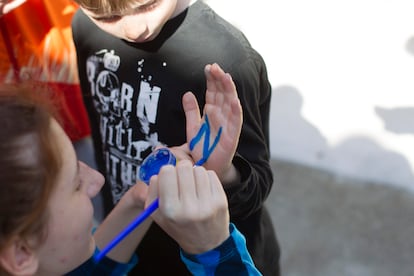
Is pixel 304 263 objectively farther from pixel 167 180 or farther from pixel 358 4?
pixel 167 180

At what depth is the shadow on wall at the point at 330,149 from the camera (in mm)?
2080

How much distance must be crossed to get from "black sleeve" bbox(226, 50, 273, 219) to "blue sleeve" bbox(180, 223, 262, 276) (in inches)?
4.7

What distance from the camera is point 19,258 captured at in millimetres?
804

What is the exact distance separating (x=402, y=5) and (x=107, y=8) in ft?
4.09

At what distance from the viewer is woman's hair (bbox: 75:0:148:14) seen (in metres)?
0.97

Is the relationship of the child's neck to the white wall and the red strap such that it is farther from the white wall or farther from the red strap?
the white wall

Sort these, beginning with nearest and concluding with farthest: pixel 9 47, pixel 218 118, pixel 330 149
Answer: pixel 218 118 → pixel 9 47 → pixel 330 149

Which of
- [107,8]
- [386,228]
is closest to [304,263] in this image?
[386,228]

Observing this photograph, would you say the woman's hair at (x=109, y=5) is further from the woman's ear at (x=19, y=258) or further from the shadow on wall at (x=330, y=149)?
the shadow on wall at (x=330, y=149)

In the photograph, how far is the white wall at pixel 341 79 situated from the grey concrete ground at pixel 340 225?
0.24ft

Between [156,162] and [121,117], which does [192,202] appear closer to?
[156,162]

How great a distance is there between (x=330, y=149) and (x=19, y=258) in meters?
1.54

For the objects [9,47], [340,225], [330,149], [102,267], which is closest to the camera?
[102,267]

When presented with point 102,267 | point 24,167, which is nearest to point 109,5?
point 24,167
